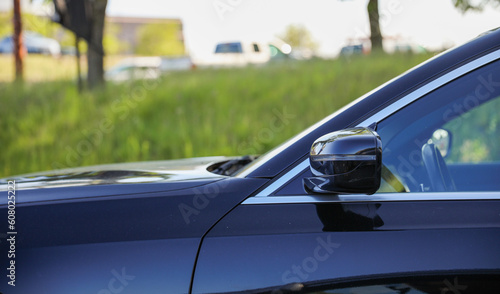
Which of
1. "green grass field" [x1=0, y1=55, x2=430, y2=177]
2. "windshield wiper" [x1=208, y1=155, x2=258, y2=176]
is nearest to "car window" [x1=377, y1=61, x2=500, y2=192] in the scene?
"windshield wiper" [x1=208, y1=155, x2=258, y2=176]

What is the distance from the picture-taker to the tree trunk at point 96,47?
10.6m

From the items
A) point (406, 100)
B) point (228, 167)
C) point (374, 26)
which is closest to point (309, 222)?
point (406, 100)

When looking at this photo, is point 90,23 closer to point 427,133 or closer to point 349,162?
point 427,133

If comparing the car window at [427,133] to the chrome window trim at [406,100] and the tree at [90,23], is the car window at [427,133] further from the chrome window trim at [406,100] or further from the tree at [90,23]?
the tree at [90,23]

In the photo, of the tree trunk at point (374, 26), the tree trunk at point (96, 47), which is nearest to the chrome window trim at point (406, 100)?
the tree trunk at point (374, 26)

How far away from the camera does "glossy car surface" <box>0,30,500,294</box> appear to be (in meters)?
1.56

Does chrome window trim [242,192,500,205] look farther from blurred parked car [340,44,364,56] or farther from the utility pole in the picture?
the utility pole

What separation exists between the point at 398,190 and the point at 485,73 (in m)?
0.44

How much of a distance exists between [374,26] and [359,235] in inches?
347

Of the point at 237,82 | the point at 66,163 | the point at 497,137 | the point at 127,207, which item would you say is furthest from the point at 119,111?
the point at 127,207

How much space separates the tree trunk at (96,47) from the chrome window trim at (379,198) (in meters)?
9.36

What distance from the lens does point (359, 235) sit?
160 cm

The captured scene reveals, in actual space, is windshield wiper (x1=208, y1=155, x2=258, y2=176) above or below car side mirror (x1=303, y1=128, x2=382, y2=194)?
below

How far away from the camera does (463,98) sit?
1.87 metres
